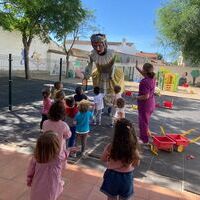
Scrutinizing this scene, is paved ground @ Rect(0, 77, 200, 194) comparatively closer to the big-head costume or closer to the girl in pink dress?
the big-head costume

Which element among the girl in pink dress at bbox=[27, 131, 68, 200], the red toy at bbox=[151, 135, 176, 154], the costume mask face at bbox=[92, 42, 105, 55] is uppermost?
the costume mask face at bbox=[92, 42, 105, 55]

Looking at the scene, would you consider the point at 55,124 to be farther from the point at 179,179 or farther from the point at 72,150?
the point at 179,179

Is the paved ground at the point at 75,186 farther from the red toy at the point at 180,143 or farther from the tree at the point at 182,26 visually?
the tree at the point at 182,26

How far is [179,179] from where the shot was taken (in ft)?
16.8

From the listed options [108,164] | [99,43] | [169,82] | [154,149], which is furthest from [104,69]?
[169,82]

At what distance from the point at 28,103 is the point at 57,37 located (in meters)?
10.3

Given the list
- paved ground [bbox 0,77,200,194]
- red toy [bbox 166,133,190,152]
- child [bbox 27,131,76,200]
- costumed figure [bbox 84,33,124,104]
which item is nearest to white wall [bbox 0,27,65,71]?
paved ground [bbox 0,77,200,194]

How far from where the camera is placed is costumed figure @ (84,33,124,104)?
797 centimetres

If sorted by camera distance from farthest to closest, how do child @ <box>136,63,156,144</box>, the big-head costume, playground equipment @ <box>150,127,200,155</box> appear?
A: the big-head costume < playground equipment @ <box>150,127,200,155</box> < child @ <box>136,63,156,144</box>

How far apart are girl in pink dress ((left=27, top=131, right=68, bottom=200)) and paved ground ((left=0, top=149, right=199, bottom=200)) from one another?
99 centimetres

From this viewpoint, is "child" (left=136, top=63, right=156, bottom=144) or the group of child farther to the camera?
"child" (left=136, top=63, right=156, bottom=144)

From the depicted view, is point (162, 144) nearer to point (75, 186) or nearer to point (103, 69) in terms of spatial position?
point (75, 186)

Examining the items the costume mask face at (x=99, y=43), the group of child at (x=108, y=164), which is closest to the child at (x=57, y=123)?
the group of child at (x=108, y=164)

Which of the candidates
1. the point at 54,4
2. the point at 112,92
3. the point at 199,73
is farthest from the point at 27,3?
the point at 199,73
